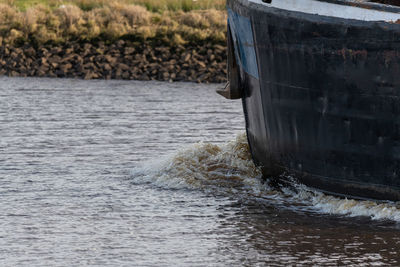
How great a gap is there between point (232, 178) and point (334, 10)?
370 cm

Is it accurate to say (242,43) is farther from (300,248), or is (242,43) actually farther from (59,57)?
(59,57)

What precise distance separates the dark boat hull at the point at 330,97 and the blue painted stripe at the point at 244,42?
0.05m

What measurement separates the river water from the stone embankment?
60.5ft

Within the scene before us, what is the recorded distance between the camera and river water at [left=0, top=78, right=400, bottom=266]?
962cm

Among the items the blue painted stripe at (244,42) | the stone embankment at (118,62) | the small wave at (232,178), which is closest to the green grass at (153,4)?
the stone embankment at (118,62)

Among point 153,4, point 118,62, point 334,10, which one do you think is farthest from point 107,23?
point 334,10

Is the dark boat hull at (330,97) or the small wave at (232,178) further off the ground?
the dark boat hull at (330,97)

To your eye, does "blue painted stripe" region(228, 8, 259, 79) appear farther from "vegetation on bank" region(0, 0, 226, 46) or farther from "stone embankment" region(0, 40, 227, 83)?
"vegetation on bank" region(0, 0, 226, 46)

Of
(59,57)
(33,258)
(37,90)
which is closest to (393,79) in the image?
(33,258)

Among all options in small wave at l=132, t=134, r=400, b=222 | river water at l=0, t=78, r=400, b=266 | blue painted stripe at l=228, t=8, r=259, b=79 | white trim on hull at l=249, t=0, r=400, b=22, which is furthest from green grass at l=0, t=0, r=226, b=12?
white trim on hull at l=249, t=0, r=400, b=22

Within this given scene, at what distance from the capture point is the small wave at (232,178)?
38.1 ft

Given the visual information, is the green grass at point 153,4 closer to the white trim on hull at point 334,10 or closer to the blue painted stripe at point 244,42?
the blue painted stripe at point 244,42

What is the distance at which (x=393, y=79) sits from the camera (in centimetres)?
1092

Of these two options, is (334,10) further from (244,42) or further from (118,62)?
(118,62)
